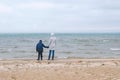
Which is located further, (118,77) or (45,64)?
(45,64)

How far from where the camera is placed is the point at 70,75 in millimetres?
13531

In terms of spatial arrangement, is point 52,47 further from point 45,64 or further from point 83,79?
point 83,79

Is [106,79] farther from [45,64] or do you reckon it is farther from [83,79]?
[45,64]

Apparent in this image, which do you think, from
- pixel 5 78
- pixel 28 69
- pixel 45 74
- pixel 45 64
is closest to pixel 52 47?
pixel 45 64

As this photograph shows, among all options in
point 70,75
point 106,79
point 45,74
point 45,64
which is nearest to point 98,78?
point 106,79

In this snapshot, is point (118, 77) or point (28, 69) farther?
point (28, 69)

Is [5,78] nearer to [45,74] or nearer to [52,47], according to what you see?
[45,74]

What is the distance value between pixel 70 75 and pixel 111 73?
1805 millimetres

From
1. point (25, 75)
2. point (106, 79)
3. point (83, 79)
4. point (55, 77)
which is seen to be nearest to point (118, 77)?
point (106, 79)

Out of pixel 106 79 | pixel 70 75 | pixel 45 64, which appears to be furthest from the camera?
pixel 45 64

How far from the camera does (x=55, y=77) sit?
43.1 feet

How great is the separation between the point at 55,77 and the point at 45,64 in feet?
14.2

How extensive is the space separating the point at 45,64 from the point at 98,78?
5.25 metres

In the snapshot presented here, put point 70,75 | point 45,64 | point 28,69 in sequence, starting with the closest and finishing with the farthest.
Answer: point 70,75, point 28,69, point 45,64
